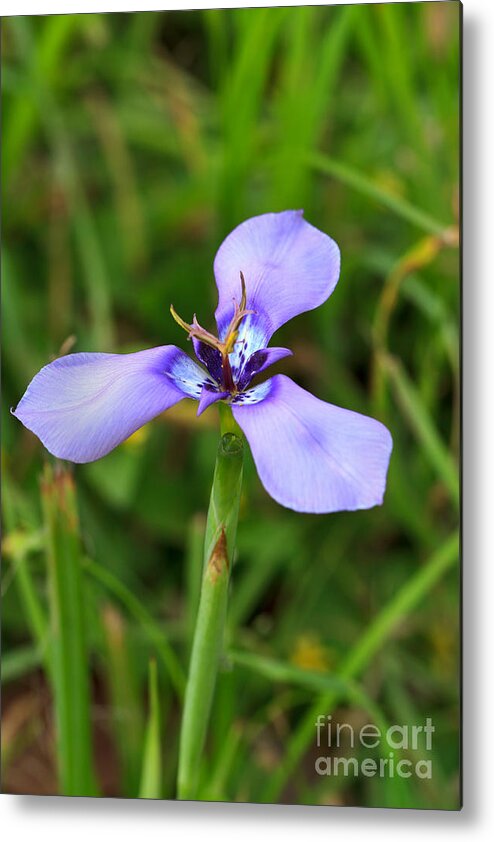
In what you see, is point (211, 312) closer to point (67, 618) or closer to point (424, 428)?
point (424, 428)

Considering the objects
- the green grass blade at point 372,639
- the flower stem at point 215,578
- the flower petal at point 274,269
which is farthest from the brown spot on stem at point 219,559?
the green grass blade at point 372,639

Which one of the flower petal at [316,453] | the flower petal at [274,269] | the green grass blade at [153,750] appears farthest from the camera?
the green grass blade at [153,750]

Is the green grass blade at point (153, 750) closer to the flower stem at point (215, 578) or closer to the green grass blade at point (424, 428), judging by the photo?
the flower stem at point (215, 578)

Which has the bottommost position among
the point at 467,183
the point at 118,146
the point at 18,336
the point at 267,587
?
the point at 267,587

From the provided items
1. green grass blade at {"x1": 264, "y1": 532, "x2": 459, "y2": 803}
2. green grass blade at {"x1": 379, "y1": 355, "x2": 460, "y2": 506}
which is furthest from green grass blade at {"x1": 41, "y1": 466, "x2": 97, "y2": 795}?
green grass blade at {"x1": 379, "y1": 355, "x2": 460, "y2": 506}

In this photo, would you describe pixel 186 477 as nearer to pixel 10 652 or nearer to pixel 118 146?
pixel 10 652

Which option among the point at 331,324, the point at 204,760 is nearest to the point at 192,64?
the point at 331,324
